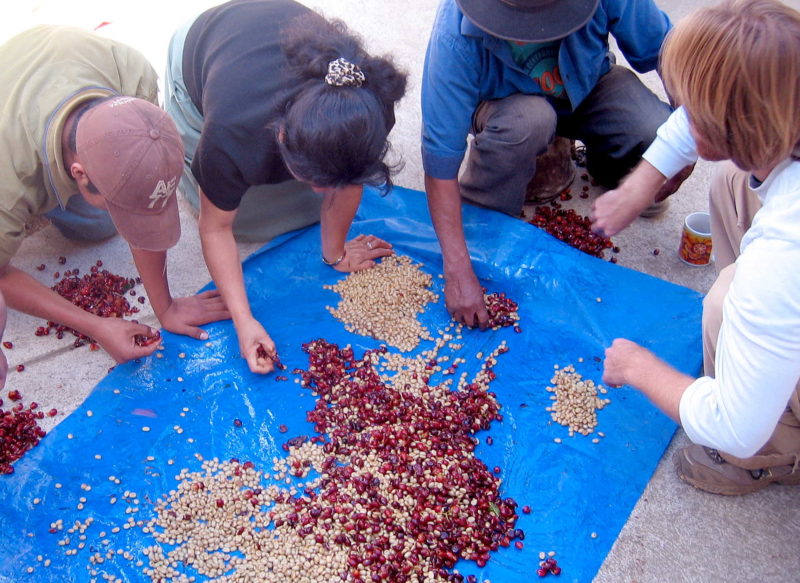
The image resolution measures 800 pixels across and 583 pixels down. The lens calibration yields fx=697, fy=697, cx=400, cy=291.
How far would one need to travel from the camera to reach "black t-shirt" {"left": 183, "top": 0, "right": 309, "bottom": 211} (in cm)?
266

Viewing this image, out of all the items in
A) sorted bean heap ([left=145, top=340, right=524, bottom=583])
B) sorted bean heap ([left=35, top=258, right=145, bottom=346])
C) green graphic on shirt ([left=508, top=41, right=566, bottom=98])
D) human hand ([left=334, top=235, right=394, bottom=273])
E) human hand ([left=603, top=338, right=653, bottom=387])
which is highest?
green graphic on shirt ([left=508, top=41, right=566, bottom=98])

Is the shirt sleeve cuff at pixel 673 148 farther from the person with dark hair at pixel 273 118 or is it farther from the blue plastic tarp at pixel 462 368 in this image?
the person with dark hair at pixel 273 118

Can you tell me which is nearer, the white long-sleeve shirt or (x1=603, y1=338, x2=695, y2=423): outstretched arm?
the white long-sleeve shirt

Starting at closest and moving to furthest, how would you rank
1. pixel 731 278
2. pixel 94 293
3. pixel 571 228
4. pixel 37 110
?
pixel 731 278 < pixel 37 110 < pixel 94 293 < pixel 571 228

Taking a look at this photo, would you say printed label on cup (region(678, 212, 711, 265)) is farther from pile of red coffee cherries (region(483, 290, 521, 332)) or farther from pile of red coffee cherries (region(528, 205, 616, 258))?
pile of red coffee cherries (region(483, 290, 521, 332))

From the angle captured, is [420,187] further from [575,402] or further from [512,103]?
[575,402]

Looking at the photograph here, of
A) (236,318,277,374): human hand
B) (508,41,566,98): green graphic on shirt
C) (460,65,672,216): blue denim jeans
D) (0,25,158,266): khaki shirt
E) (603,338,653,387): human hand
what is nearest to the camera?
(603,338,653,387): human hand

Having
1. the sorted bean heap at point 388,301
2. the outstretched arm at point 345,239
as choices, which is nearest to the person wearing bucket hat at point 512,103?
the sorted bean heap at point 388,301

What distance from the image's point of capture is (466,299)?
3.13 metres

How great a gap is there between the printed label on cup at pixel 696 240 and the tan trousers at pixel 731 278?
0.55m

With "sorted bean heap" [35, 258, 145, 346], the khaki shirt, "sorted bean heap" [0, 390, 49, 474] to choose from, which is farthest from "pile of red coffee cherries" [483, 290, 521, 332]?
"sorted bean heap" [0, 390, 49, 474]

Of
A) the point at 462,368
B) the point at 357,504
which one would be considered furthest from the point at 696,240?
the point at 357,504

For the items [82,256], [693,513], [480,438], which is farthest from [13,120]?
[693,513]

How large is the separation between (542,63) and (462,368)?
143 centimetres
